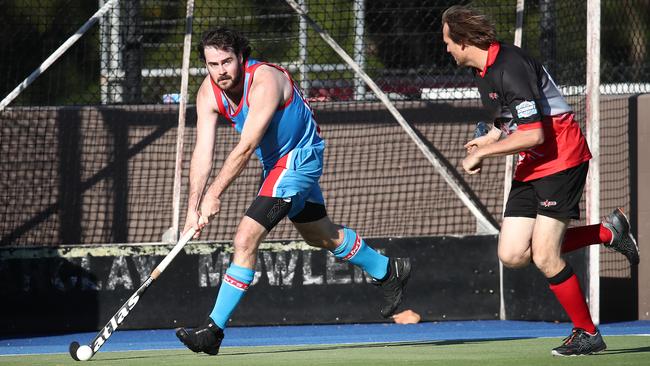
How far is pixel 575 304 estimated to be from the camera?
21.9 ft

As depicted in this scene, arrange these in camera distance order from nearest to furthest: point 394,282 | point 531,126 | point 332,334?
point 531,126 < point 394,282 < point 332,334

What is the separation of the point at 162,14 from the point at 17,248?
4577 millimetres

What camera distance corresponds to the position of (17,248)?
951cm

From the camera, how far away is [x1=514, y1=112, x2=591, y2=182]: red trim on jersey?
6.65 meters

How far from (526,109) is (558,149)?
1.45ft

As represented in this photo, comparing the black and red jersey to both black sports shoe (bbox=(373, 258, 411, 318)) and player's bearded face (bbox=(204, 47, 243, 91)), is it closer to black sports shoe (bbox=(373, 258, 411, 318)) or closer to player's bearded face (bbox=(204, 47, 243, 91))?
black sports shoe (bbox=(373, 258, 411, 318))

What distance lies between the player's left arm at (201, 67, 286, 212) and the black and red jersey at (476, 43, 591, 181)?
1249mm

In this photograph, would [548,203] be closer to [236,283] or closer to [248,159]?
[248,159]

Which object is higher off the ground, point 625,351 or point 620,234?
point 620,234

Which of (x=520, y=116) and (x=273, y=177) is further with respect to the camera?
(x=273, y=177)

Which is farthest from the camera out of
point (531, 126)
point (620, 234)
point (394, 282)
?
point (394, 282)

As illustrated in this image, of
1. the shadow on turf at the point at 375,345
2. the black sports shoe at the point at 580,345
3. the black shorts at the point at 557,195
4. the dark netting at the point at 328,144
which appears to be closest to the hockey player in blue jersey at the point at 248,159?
the shadow on turf at the point at 375,345

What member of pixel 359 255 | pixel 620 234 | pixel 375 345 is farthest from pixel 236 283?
pixel 620 234

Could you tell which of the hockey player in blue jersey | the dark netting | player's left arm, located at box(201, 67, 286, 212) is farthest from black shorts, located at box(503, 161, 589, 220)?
the dark netting
